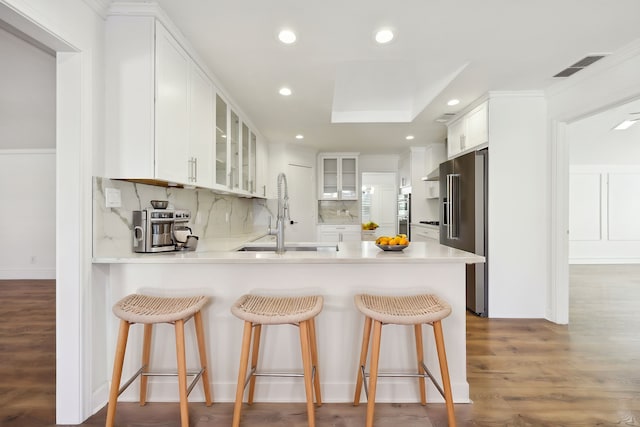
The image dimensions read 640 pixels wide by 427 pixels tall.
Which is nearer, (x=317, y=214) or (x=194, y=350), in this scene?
(x=194, y=350)

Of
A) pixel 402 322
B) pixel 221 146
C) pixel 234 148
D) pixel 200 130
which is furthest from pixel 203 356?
pixel 234 148

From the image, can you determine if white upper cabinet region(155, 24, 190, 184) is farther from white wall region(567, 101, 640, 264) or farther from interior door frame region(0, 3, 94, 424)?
white wall region(567, 101, 640, 264)

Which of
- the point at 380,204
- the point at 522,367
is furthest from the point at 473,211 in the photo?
the point at 380,204

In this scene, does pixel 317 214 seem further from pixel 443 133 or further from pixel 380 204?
pixel 380 204

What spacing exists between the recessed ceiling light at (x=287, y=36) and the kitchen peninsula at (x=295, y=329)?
1.48 meters

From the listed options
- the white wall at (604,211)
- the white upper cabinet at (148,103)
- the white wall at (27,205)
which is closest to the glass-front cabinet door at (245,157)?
the white upper cabinet at (148,103)

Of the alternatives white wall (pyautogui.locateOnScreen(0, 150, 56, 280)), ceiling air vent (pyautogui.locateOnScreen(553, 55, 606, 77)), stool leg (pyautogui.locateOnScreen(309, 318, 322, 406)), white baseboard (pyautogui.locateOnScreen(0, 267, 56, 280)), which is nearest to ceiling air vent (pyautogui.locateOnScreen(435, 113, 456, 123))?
ceiling air vent (pyautogui.locateOnScreen(553, 55, 606, 77))

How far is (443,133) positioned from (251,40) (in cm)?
355

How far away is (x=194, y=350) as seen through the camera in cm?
199

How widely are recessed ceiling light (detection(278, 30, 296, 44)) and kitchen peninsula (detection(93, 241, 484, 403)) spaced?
1.48 metres

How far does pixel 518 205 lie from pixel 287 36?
2792 mm

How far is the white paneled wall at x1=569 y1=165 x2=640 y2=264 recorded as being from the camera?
6715 millimetres

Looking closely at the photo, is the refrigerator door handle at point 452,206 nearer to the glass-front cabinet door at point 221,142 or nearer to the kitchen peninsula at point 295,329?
the kitchen peninsula at point 295,329

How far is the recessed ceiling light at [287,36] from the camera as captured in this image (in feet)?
7.27
